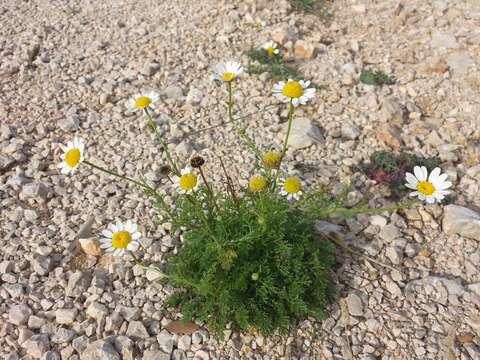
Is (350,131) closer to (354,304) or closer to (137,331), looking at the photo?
(354,304)

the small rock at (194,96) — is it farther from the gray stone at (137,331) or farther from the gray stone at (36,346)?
the gray stone at (36,346)

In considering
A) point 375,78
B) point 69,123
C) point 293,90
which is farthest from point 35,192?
point 375,78

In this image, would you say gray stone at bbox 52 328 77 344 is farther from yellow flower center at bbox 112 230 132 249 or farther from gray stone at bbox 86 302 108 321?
yellow flower center at bbox 112 230 132 249

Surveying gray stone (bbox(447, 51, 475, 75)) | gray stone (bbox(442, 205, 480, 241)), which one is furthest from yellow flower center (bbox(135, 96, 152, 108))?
gray stone (bbox(447, 51, 475, 75))

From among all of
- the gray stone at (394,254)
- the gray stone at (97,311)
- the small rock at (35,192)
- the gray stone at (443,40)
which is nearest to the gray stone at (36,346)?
the gray stone at (97,311)

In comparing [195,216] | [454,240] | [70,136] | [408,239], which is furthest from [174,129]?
[454,240]

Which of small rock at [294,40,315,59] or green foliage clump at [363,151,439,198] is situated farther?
small rock at [294,40,315,59]
